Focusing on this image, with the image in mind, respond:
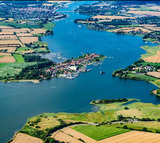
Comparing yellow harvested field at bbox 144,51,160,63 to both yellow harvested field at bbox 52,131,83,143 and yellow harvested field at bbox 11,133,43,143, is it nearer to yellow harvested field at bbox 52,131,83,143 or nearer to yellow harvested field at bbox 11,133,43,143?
yellow harvested field at bbox 52,131,83,143

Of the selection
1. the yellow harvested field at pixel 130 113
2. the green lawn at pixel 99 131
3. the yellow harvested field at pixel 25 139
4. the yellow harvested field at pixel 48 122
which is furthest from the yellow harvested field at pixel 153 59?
the yellow harvested field at pixel 25 139

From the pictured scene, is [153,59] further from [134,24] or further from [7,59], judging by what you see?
[134,24]

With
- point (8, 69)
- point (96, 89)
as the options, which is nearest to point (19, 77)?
point (8, 69)

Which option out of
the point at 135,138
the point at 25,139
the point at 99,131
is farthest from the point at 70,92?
the point at 135,138

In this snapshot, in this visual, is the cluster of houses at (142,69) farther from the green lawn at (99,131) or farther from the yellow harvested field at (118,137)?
the yellow harvested field at (118,137)

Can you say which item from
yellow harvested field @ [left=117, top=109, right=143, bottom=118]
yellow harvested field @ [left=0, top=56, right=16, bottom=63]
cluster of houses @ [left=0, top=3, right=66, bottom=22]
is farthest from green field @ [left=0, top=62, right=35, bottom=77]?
cluster of houses @ [left=0, top=3, right=66, bottom=22]
